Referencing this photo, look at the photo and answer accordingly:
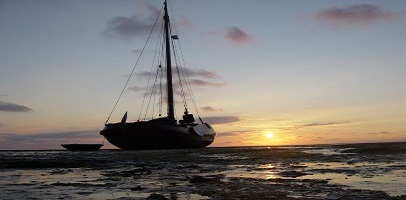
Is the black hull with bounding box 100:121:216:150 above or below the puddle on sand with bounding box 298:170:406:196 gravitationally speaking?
above

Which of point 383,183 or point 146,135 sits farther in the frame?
point 146,135

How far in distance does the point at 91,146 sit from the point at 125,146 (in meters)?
16.3

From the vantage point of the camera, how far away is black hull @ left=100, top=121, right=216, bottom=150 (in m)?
68.9

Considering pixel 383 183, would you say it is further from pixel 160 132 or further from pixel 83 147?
pixel 83 147

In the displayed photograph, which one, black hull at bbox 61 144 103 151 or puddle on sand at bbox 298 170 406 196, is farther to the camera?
black hull at bbox 61 144 103 151

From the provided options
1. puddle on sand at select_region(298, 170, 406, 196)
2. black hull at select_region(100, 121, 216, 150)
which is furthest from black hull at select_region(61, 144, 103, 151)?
puddle on sand at select_region(298, 170, 406, 196)

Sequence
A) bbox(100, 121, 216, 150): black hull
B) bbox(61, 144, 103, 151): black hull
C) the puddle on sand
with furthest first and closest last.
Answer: bbox(61, 144, 103, 151): black hull < bbox(100, 121, 216, 150): black hull < the puddle on sand

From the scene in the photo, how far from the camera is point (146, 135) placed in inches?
2709

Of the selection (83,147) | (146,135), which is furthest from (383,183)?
(83,147)

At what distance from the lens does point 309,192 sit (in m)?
14.0

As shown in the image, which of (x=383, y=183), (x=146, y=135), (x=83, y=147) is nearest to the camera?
(x=383, y=183)

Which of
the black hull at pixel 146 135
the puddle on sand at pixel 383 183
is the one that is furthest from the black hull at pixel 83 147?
the puddle on sand at pixel 383 183

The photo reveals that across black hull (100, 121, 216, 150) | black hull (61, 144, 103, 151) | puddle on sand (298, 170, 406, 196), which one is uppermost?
black hull (100, 121, 216, 150)

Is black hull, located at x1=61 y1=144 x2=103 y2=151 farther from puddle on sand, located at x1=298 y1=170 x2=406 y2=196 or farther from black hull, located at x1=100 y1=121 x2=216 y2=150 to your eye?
puddle on sand, located at x1=298 y1=170 x2=406 y2=196
